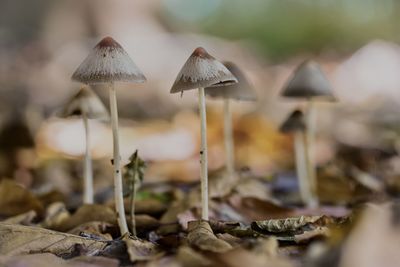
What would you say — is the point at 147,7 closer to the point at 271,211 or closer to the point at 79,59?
the point at 79,59

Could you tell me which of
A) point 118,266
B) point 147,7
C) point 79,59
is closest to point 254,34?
point 147,7

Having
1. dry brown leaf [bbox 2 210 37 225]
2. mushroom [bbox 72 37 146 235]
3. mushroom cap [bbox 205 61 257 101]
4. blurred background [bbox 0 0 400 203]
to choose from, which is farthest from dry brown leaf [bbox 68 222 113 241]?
blurred background [bbox 0 0 400 203]

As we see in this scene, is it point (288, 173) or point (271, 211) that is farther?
point (288, 173)

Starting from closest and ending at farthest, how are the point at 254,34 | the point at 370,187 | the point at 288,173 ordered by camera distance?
the point at 370,187 < the point at 288,173 < the point at 254,34

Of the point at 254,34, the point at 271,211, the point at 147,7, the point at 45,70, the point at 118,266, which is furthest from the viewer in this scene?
the point at 254,34

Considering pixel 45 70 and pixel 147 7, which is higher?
pixel 147 7

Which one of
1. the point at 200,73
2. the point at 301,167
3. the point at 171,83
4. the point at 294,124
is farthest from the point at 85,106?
the point at 171,83

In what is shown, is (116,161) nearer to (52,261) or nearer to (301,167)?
(52,261)
